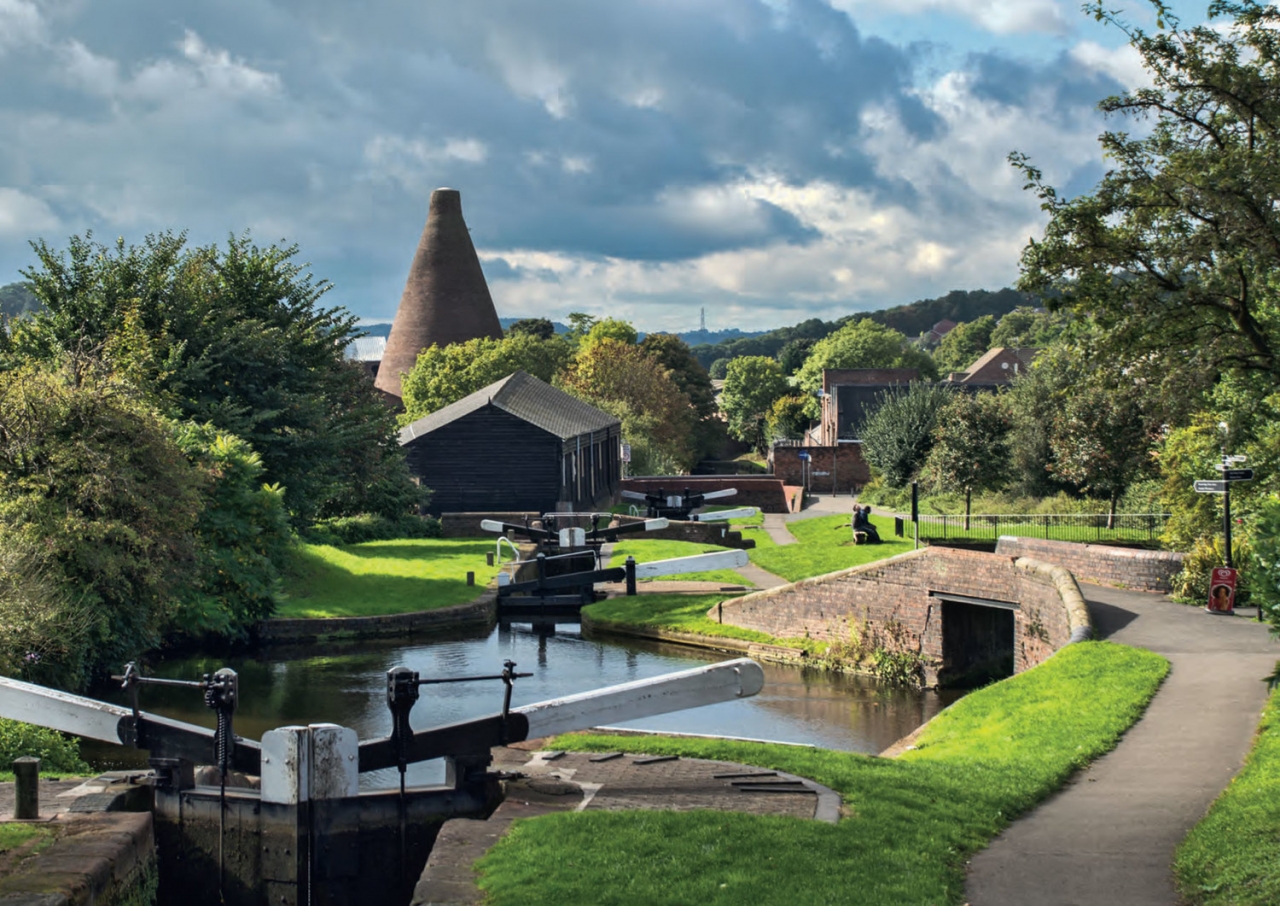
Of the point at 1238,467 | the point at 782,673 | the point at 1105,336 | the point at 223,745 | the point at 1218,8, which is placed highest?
the point at 1218,8

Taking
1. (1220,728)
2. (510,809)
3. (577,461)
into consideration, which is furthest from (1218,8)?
(577,461)

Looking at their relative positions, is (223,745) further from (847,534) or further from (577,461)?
(577,461)

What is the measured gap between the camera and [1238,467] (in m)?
22.2

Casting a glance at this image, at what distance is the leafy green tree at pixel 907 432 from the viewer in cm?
5100

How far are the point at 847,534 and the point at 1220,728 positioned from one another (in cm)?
2579

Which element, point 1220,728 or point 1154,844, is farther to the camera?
point 1220,728

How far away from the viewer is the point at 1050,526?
33.0 m

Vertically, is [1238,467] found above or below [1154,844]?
above

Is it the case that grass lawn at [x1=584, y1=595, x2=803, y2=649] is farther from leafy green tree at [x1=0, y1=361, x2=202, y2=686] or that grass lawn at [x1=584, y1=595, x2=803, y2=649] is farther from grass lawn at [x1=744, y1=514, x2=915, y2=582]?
leafy green tree at [x1=0, y1=361, x2=202, y2=686]

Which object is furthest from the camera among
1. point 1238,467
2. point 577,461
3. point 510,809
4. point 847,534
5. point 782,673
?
point 577,461

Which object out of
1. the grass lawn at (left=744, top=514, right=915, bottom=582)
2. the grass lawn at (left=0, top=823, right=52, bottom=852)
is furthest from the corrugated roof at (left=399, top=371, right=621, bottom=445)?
the grass lawn at (left=0, top=823, right=52, bottom=852)

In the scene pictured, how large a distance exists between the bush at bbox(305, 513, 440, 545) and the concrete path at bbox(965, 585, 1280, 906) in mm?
25879

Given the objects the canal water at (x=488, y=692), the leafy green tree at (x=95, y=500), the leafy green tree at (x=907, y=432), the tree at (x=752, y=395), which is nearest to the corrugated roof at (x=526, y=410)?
the leafy green tree at (x=907, y=432)

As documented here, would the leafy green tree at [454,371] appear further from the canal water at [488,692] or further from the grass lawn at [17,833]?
the grass lawn at [17,833]
